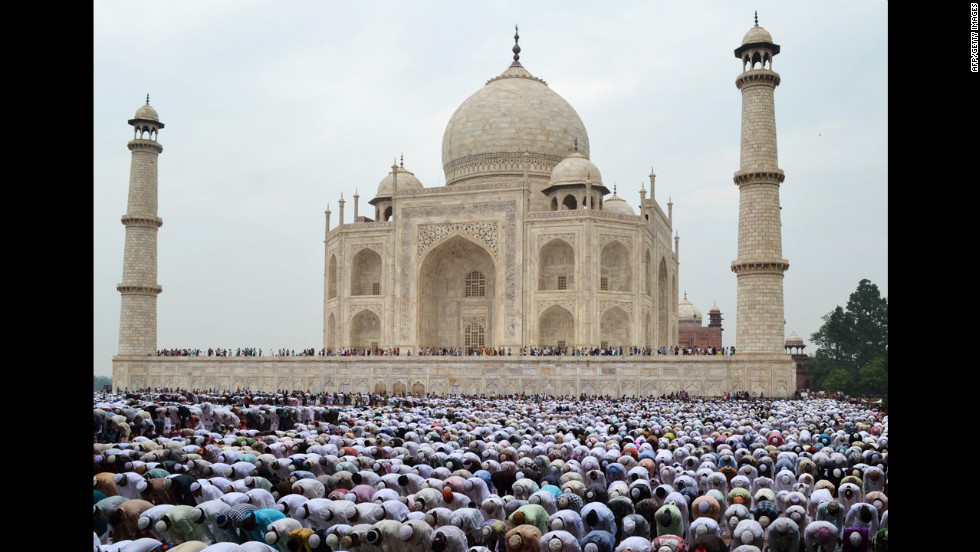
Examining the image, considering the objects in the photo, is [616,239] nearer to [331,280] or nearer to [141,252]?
[331,280]

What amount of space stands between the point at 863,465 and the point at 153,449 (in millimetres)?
9937

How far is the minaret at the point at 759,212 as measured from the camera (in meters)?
25.8

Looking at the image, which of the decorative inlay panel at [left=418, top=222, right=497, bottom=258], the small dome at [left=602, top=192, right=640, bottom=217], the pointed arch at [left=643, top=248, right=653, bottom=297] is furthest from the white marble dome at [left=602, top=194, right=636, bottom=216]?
the decorative inlay panel at [left=418, top=222, right=497, bottom=258]

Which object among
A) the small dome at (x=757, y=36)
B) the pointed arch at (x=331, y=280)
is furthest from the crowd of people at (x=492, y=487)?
the pointed arch at (x=331, y=280)

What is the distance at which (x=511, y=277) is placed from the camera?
3328 cm

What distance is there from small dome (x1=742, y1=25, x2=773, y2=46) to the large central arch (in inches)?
559

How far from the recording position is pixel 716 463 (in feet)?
36.8

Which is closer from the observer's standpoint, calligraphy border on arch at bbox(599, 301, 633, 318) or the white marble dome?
calligraphy border on arch at bbox(599, 301, 633, 318)

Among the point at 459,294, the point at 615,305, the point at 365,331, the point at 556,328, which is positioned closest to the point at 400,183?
the point at 459,294

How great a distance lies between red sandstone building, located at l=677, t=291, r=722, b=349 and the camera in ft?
175

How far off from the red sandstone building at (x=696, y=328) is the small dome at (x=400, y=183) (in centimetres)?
2185

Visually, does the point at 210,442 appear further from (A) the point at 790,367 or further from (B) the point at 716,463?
(A) the point at 790,367

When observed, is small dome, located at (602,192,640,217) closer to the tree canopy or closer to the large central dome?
the large central dome
